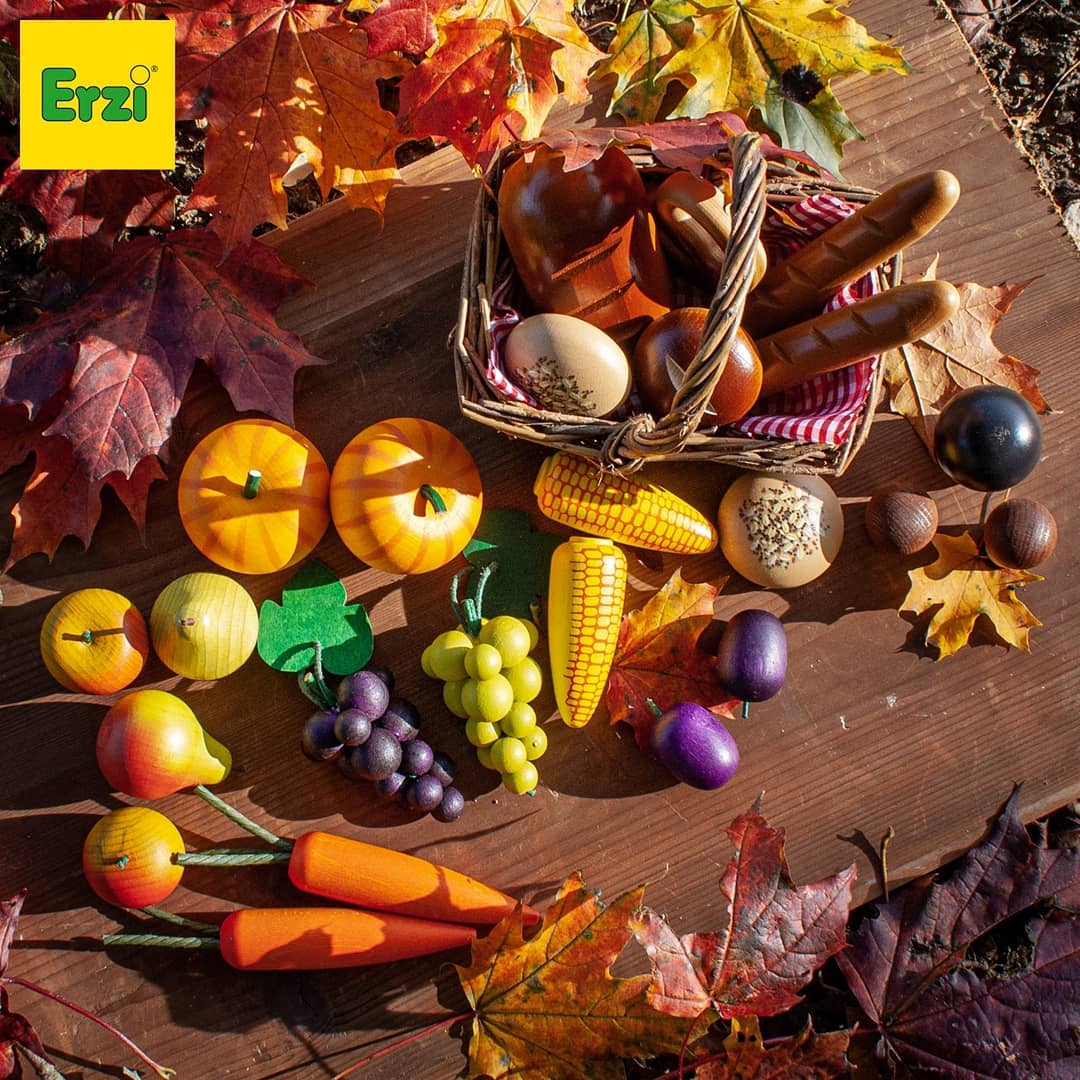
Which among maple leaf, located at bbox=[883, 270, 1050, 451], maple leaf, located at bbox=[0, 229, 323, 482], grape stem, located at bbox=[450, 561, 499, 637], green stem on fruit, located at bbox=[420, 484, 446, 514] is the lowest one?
grape stem, located at bbox=[450, 561, 499, 637]

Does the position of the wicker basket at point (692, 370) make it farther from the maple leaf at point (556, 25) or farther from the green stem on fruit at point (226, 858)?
the green stem on fruit at point (226, 858)

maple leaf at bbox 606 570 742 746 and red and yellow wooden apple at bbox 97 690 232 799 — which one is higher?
maple leaf at bbox 606 570 742 746

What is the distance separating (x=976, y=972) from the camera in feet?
4.20

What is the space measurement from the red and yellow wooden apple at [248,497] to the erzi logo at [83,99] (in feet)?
1.31

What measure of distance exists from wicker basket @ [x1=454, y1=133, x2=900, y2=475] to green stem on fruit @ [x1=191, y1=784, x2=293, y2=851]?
548 mm

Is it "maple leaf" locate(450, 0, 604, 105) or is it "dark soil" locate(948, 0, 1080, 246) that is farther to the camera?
"dark soil" locate(948, 0, 1080, 246)

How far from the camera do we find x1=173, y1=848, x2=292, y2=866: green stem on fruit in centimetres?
119

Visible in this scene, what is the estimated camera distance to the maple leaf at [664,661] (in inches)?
50.3

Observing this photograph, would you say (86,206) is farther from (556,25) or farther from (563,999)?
(563,999)

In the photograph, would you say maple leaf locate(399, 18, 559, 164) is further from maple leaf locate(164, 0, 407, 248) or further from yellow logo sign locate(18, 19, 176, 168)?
yellow logo sign locate(18, 19, 176, 168)

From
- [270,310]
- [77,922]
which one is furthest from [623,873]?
[270,310]

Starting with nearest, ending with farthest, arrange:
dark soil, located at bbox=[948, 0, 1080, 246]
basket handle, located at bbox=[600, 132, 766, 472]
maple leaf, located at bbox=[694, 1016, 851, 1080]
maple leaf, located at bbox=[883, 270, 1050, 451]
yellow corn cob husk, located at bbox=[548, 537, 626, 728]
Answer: basket handle, located at bbox=[600, 132, 766, 472] → maple leaf, located at bbox=[694, 1016, 851, 1080] → yellow corn cob husk, located at bbox=[548, 537, 626, 728] → maple leaf, located at bbox=[883, 270, 1050, 451] → dark soil, located at bbox=[948, 0, 1080, 246]

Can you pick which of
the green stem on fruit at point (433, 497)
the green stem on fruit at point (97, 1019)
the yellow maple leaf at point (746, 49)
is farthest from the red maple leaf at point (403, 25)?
the green stem on fruit at point (97, 1019)

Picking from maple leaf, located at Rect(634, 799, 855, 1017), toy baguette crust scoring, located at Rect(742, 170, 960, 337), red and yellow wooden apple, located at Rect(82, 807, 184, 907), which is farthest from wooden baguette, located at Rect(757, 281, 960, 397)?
red and yellow wooden apple, located at Rect(82, 807, 184, 907)
